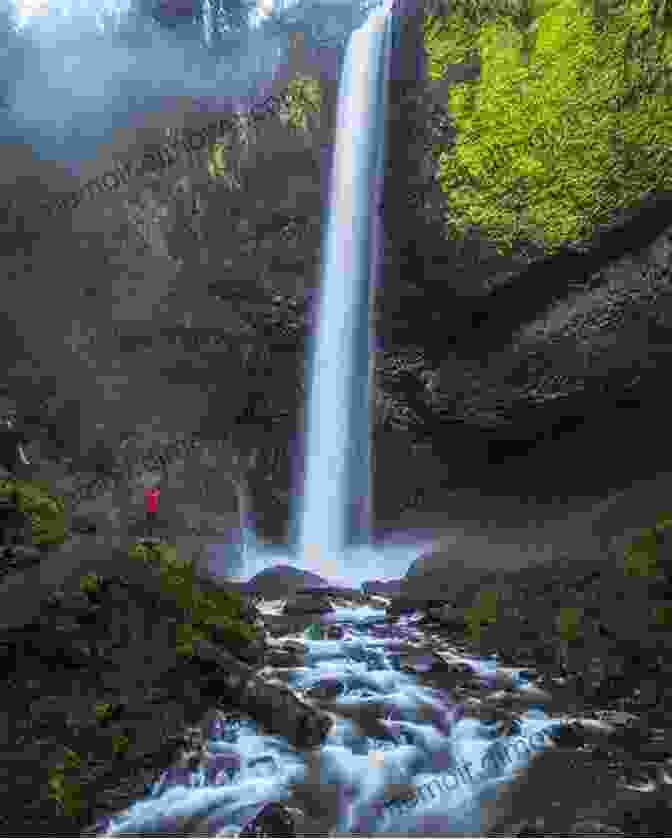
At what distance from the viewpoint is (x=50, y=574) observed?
4.66 m

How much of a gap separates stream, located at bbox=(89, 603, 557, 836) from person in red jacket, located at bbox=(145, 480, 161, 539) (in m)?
2.58

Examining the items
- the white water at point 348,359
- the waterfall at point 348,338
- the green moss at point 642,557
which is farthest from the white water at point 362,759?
the waterfall at point 348,338

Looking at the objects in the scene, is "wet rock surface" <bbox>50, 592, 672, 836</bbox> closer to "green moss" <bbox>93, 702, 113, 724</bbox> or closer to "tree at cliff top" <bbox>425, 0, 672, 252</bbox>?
"green moss" <bbox>93, 702, 113, 724</bbox>

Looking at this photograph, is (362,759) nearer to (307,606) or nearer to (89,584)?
(89,584)

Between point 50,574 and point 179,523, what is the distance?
992 cm

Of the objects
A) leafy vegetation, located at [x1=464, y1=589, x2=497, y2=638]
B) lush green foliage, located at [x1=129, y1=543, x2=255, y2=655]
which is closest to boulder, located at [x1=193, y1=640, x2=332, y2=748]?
lush green foliage, located at [x1=129, y1=543, x2=255, y2=655]

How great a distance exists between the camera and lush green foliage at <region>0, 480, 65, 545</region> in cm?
502

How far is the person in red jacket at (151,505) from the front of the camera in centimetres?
1013

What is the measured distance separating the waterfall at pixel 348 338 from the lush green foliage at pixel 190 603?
9618 mm

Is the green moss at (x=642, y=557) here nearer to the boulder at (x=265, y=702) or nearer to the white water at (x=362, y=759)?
the white water at (x=362, y=759)

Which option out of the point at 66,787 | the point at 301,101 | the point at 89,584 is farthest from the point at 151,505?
the point at 301,101

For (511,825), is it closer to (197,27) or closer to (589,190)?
(589,190)

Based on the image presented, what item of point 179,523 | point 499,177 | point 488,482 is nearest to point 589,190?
point 499,177

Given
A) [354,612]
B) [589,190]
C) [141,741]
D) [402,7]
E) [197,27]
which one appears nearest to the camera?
[141,741]
